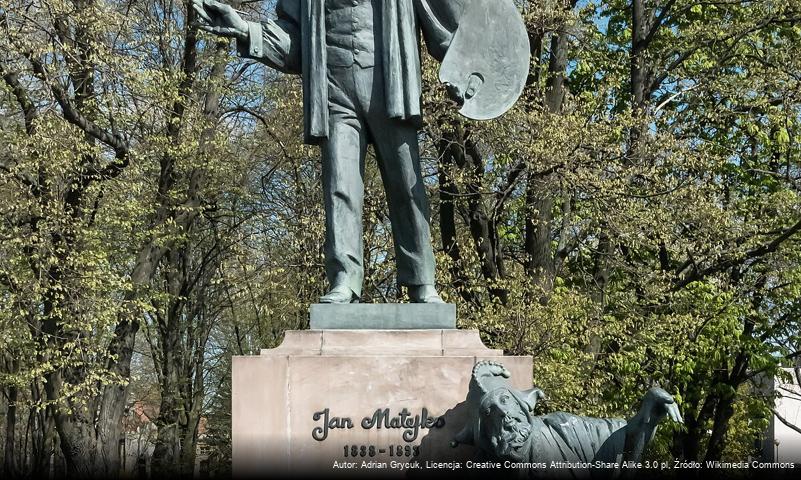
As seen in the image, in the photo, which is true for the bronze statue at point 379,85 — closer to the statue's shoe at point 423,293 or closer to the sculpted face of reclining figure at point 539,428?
the statue's shoe at point 423,293

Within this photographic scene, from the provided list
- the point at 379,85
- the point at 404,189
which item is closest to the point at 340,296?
the point at 404,189

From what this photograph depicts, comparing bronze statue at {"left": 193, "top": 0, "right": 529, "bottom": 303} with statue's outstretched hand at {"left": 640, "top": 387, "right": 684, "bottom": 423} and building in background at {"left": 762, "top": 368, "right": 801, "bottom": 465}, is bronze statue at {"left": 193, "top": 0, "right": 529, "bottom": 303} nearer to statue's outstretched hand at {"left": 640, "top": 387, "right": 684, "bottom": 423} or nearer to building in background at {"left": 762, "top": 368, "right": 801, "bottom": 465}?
statue's outstretched hand at {"left": 640, "top": 387, "right": 684, "bottom": 423}

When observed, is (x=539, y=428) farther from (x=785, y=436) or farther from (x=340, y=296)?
(x=785, y=436)

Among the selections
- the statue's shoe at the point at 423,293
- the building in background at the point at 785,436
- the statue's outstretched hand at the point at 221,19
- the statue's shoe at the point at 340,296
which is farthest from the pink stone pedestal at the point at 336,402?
the building in background at the point at 785,436

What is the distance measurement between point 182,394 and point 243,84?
9.58 metres

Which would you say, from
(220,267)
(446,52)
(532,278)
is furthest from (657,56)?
(446,52)

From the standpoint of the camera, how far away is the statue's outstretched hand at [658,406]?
598cm

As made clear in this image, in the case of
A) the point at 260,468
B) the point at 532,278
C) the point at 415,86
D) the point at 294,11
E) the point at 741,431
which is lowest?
the point at 741,431

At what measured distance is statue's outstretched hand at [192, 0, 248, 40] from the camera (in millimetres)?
7406

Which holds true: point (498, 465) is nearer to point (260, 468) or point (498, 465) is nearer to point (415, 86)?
point (260, 468)

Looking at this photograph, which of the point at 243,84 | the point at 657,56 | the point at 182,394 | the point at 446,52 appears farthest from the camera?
the point at 182,394

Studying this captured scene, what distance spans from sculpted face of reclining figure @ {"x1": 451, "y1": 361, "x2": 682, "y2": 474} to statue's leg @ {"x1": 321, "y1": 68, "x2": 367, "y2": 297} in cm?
125

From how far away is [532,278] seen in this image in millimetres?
17219

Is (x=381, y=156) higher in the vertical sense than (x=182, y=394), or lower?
higher
